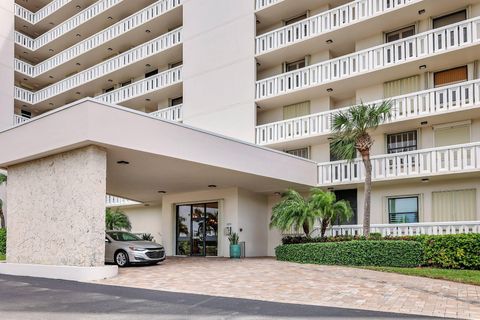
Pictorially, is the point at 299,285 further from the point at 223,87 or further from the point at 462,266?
the point at 223,87

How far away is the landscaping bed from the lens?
14.8 metres

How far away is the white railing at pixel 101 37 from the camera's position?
2997cm

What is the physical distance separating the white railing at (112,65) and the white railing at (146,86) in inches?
61.6

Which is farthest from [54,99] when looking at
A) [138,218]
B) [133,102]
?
[138,218]

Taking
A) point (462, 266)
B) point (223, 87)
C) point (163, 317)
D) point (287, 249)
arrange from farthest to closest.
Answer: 1. point (223, 87)
2. point (287, 249)
3. point (462, 266)
4. point (163, 317)

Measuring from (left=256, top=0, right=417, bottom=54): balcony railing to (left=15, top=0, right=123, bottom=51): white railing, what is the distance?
14.2 metres

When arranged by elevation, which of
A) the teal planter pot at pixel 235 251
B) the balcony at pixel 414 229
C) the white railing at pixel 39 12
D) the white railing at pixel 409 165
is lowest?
the teal planter pot at pixel 235 251

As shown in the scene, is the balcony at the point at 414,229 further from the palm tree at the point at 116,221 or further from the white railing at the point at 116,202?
the white railing at the point at 116,202

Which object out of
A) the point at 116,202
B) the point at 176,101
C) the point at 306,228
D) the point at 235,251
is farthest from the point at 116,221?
the point at 306,228

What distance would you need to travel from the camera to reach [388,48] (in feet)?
66.8

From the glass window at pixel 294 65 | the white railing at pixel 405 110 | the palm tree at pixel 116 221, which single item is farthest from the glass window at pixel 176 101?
the white railing at pixel 405 110

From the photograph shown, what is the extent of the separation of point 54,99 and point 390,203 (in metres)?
27.3

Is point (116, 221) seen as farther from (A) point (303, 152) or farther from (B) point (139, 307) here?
(B) point (139, 307)

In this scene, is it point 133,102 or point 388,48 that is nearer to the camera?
point 388,48
